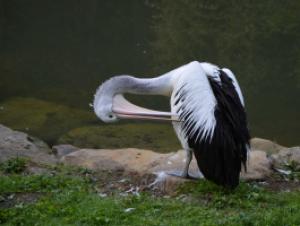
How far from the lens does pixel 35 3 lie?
726 inches

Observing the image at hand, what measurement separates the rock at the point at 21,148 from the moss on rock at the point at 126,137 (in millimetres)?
1239

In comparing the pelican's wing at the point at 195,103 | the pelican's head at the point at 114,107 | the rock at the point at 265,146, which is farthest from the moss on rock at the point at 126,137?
the pelican's wing at the point at 195,103

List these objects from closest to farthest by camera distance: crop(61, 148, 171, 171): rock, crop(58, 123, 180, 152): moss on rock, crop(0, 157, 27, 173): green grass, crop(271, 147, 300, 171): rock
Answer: crop(0, 157, 27, 173): green grass → crop(271, 147, 300, 171): rock → crop(61, 148, 171, 171): rock → crop(58, 123, 180, 152): moss on rock

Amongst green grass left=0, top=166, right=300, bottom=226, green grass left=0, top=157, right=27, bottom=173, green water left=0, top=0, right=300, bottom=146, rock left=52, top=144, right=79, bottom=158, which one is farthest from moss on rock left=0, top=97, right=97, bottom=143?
green grass left=0, top=166, right=300, bottom=226

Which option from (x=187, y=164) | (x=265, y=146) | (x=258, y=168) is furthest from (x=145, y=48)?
(x=187, y=164)

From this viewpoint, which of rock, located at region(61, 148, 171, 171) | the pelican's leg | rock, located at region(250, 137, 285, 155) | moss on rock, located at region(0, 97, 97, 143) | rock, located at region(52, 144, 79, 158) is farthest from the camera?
moss on rock, located at region(0, 97, 97, 143)

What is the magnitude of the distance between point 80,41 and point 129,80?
30.5 feet

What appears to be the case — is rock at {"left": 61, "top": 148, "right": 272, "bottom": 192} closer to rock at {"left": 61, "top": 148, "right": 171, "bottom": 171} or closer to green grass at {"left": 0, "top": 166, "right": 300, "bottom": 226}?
rock at {"left": 61, "top": 148, "right": 171, "bottom": 171}

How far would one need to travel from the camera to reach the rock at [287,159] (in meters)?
6.63

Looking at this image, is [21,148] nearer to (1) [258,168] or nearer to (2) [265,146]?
(1) [258,168]

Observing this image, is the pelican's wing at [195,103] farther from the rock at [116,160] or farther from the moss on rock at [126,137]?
the moss on rock at [126,137]

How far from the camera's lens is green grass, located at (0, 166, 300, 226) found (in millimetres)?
4668

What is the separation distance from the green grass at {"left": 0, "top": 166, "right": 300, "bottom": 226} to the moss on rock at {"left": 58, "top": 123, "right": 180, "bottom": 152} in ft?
11.1

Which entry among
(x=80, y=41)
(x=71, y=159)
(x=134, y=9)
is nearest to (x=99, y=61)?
(x=80, y=41)
